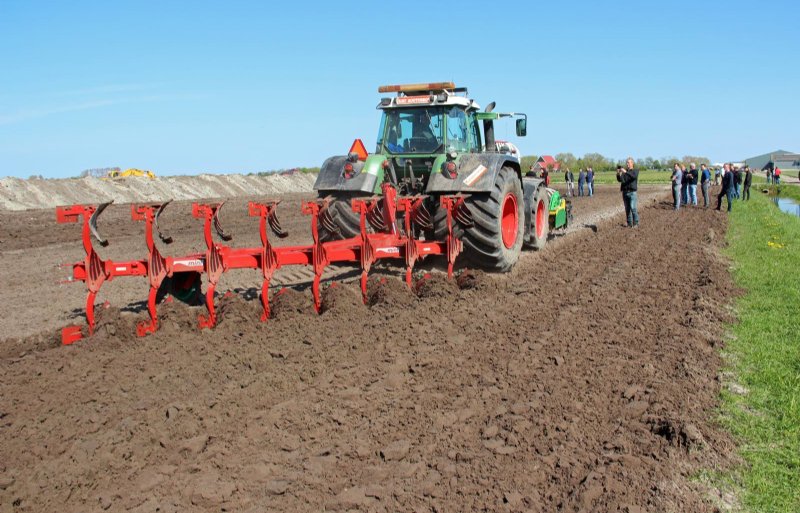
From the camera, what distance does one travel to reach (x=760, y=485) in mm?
3340

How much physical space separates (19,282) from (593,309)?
292 inches

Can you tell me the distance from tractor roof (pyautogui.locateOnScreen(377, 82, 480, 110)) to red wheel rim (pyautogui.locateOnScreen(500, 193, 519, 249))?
1375 millimetres

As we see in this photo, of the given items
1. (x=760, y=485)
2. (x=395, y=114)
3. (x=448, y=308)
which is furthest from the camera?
(x=395, y=114)

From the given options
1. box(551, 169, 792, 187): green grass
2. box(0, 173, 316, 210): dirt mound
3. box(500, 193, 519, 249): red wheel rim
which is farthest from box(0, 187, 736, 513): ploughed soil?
box(551, 169, 792, 187): green grass

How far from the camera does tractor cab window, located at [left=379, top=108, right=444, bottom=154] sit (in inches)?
352

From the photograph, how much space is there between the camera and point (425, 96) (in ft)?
29.3

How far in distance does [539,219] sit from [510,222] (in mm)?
1713

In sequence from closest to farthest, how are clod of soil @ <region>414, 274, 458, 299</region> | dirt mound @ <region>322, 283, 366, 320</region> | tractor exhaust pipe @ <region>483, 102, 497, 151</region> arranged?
1. dirt mound @ <region>322, 283, 366, 320</region>
2. clod of soil @ <region>414, 274, 458, 299</region>
3. tractor exhaust pipe @ <region>483, 102, 497, 151</region>

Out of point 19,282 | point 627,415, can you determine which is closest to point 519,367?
point 627,415

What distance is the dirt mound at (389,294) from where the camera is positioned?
661 cm

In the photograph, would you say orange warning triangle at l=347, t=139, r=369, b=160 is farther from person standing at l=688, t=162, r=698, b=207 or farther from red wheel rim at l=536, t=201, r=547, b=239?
person standing at l=688, t=162, r=698, b=207

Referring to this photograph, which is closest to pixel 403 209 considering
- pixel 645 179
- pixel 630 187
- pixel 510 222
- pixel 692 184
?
pixel 510 222

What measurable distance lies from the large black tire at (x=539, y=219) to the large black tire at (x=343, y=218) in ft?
9.41

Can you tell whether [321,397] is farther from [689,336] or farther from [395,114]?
[395,114]
